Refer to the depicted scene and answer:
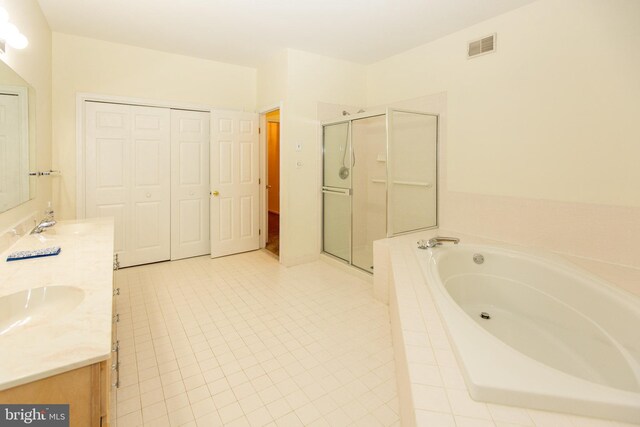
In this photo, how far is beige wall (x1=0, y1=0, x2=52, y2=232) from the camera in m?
1.96

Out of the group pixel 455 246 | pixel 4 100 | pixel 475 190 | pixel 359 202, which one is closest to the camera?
pixel 4 100

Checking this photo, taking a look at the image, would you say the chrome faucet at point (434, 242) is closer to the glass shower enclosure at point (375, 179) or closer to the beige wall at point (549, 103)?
the glass shower enclosure at point (375, 179)

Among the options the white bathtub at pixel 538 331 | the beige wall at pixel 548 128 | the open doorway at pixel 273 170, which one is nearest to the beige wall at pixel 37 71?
the white bathtub at pixel 538 331

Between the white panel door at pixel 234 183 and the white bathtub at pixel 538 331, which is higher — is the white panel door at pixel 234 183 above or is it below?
above

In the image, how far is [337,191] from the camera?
367 cm

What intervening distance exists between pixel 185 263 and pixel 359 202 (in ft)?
7.27

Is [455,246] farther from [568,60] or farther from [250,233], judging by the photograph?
[250,233]

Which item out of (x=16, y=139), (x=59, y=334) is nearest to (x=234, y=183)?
(x=16, y=139)

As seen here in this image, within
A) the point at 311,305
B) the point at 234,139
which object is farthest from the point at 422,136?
the point at 234,139

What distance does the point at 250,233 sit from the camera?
4281 millimetres

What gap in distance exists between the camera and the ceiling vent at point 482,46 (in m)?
2.71

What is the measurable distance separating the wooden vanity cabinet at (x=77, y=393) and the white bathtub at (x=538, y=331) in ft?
3.60

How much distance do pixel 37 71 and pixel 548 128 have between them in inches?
160

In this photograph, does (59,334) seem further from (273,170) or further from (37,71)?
(273,170)
